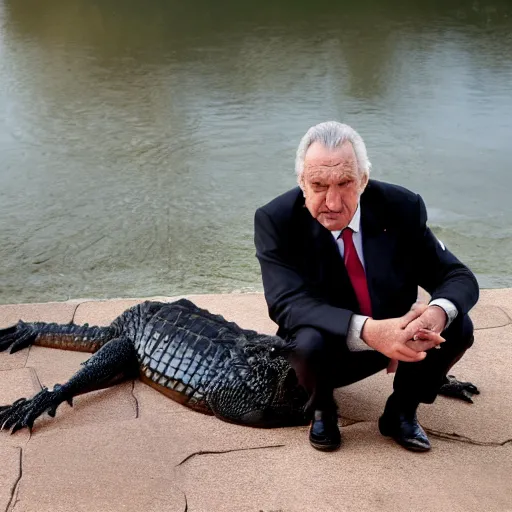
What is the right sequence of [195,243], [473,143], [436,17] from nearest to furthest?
[195,243]
[473,143]
[436,17]

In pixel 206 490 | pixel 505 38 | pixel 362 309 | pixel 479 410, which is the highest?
pixel 362 309

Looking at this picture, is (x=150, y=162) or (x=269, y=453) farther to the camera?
(x=150, y=162)

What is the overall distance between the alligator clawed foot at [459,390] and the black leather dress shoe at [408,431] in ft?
1.38

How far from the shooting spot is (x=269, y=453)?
2.98m

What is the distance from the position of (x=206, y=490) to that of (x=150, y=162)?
459 cm

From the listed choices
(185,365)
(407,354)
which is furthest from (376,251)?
(185,365)

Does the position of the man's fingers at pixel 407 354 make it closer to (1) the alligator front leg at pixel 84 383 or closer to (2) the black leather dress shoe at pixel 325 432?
(2) the black leather dress shoe at pixel 325 432

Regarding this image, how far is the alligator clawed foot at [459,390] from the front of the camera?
337 centimetres

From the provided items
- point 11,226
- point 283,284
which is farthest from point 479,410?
point 11,226

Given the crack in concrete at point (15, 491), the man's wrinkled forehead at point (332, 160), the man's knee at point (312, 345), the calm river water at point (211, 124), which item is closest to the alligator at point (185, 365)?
the man's knee at point (312, 345)

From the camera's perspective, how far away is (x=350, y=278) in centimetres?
285

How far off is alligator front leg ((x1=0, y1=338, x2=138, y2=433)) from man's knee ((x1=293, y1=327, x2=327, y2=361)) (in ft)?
3.61

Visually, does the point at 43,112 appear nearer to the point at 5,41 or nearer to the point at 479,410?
the point at 5,41

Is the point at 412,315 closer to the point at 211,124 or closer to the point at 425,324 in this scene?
the point at 425,324
